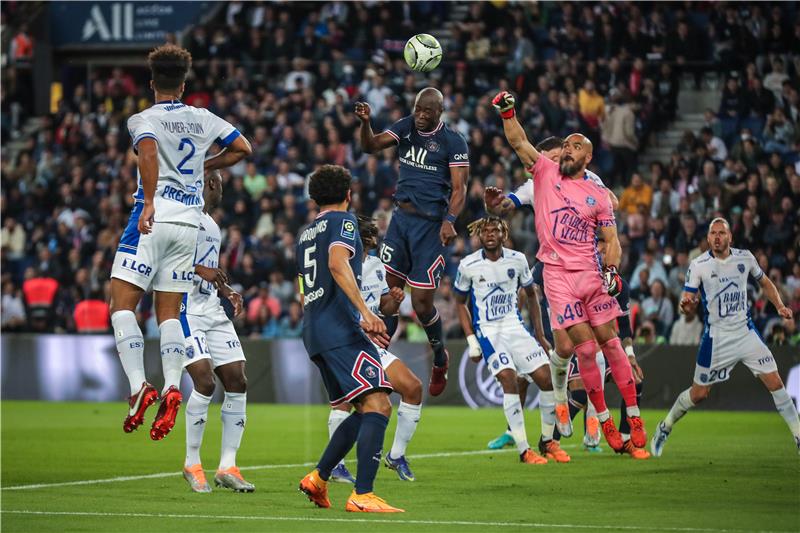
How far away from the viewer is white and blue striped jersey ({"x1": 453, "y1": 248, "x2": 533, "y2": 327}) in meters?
14.6

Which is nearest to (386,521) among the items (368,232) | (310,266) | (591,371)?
(310,266)

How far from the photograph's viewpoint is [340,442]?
9398 mm

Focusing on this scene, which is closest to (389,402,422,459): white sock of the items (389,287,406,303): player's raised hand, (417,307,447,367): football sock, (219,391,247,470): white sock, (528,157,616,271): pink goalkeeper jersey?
(389,287,406,303): player's raised hand

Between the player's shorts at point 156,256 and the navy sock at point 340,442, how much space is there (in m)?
1.75

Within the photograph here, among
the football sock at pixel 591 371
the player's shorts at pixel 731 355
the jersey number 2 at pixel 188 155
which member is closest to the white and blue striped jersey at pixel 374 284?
the football sock at pixel 591 371

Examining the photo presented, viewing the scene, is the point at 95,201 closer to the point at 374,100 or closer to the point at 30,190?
the point at 30,190

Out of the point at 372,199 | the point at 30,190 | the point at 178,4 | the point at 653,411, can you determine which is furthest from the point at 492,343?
the point at 178,4

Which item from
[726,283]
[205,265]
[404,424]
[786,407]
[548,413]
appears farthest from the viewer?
[726,283]

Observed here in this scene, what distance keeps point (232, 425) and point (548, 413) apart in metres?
4.05

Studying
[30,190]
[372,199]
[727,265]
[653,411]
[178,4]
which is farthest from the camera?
[178,4]

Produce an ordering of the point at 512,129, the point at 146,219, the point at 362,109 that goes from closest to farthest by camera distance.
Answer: the point at 146,219 < the point at 362,109 < the point at 512,129

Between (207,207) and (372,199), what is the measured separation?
1411 cm

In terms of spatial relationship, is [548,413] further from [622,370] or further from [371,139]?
[371,139]

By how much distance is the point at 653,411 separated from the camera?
71.7 feet
